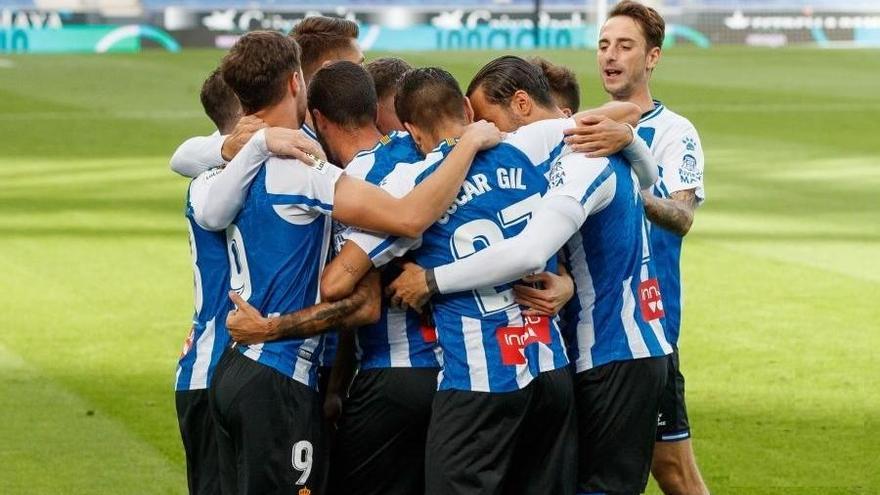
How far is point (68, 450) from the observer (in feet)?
24.0

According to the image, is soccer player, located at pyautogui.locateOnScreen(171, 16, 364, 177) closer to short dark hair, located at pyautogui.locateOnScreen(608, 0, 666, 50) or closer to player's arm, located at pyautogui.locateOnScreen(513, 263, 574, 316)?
player's arm, located at pyautogui.locateOnScreen(513, 263, 574, 316)

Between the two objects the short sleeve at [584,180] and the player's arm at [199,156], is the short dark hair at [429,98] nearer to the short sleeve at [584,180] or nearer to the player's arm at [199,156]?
the short sleeve at [584,180]

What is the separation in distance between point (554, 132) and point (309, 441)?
1144mm

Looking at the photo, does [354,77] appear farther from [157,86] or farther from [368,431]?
[157,86]

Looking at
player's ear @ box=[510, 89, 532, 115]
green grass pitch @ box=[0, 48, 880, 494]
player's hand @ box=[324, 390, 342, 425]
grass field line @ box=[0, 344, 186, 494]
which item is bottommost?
green grass pitch @ box=[0, 48, 880, 494]

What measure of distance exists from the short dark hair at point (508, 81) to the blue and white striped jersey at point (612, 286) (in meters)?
0.30

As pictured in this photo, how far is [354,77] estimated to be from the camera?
15.5ft

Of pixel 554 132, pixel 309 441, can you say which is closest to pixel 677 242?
pixel 554 132

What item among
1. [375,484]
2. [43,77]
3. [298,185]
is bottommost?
[43,77]

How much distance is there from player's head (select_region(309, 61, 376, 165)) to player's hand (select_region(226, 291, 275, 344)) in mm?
565

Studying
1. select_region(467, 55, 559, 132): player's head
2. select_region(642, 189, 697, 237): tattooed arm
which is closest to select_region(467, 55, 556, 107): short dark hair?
select_region(467, 55, 559, 132): player's head

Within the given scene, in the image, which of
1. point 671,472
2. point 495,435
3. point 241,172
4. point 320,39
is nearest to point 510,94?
point 241,172

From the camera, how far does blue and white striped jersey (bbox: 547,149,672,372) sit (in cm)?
477

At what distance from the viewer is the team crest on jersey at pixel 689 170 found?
5.71 meters
